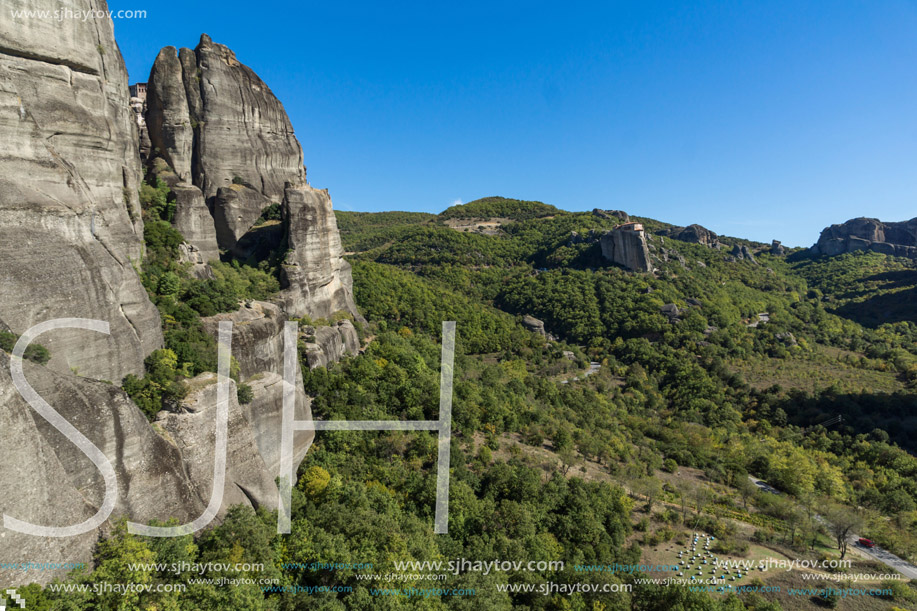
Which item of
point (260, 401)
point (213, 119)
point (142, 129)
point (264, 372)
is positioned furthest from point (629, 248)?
point (260, 401)

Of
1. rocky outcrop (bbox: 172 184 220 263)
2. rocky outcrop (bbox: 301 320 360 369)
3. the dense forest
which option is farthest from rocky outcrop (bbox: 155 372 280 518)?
rocky outcrop (bbox: 172 184 220 263)

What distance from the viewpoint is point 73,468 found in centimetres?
1087

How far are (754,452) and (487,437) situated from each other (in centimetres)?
2653

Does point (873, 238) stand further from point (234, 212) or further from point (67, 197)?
point (67, 197)

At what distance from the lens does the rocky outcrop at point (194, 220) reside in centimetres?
2519

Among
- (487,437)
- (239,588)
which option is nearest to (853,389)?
(487,437)

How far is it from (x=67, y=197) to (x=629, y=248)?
8044cm

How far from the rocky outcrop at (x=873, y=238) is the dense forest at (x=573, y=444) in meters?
42.4

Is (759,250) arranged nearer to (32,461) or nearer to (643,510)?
(643,510)

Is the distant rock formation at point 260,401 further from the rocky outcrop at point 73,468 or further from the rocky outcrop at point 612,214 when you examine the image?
the rocky outcrop at point 612,214

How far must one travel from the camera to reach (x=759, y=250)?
130000 millimetres

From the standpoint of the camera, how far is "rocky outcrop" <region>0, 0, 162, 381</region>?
12141 millimetres

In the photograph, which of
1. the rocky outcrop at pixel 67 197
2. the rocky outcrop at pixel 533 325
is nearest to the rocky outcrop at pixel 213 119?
the rocky outcrop at pixel 67 197

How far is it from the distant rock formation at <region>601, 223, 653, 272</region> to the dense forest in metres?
4.08
